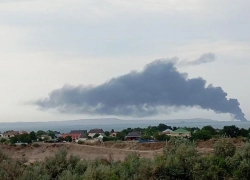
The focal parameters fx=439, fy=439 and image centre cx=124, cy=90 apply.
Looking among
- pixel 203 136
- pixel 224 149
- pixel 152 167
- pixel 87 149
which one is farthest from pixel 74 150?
pixel 152 167

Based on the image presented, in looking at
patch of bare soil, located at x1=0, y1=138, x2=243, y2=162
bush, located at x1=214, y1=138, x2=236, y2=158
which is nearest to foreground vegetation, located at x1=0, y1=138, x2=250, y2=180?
bush, located at x1=214, y1=138, x2=236, y2=158

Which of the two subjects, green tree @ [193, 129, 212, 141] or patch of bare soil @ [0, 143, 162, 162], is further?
green tree @ [193, 129, 212, 141]

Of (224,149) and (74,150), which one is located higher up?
(224,149)

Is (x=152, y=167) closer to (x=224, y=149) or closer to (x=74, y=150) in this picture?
(x=224, y=149)

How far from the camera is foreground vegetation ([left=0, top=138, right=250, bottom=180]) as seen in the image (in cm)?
2347

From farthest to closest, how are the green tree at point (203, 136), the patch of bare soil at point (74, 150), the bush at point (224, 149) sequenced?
the green tree at point (203, 136), the patch of bare soil at point (74, 150), the bush at point (224, 149)

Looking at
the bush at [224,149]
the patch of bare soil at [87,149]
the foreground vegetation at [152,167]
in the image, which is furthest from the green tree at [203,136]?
the foreground vegetation at [152,167]

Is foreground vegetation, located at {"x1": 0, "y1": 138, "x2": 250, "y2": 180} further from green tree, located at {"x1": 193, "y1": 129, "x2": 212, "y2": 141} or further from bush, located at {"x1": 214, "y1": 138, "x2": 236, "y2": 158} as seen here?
green tree, located at {"x1": 193, "y1": 129, "x2": 212, "y2": 141}

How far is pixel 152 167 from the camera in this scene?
24594 millimetres

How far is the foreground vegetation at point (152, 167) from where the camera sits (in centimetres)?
2347

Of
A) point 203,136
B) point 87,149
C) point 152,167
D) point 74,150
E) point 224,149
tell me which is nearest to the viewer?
point 152,167

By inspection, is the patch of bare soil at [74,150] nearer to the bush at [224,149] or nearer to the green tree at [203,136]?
the green tree at [203,136]

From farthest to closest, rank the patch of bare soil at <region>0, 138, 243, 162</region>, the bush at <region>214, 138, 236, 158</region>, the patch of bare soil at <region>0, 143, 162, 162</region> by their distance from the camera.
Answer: the patch of bare soil at <region>0, 143, 162, 162</region> → the patch of bare soil at <region>0, 138, 243, 162</region> → the bush at <region>214, 138, 236, 158</region>

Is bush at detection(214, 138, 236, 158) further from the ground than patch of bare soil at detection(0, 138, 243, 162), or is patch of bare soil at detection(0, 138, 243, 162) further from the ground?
bush at detection(214, 138, 236, 158)
